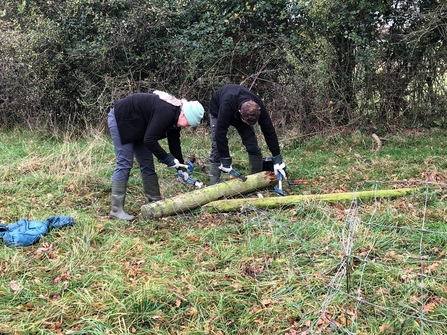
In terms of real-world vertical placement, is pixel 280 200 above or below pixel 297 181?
above

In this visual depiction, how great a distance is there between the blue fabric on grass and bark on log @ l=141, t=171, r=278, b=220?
838mm

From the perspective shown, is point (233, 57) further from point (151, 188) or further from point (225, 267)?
point (225, 267)

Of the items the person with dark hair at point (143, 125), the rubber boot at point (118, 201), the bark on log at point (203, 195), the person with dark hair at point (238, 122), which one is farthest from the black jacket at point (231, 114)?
the rubber boot at point (118, 201)

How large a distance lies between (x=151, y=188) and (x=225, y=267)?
168 centimetres

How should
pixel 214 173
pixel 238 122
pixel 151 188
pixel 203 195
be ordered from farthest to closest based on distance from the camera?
pixel 214 173 < pixel 238 122 < pixel 151 188 < pixel 203 195

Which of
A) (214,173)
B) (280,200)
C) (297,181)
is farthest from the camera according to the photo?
(297,181)

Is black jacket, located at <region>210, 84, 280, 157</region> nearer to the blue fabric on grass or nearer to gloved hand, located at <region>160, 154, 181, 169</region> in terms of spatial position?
gloved hand, located at <region>160, 154, 181, 169</region>

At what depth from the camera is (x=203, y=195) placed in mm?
4465

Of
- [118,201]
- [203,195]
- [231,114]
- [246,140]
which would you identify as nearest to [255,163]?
[246,140]

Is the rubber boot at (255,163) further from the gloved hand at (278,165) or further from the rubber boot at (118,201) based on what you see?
the rubber boot at (118,201)

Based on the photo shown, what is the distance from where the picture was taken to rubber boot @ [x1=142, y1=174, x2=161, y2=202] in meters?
4.55

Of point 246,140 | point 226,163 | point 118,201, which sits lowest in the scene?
point 118,201

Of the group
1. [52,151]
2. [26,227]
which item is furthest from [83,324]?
[52,151]

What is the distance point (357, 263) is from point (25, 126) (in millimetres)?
7660
